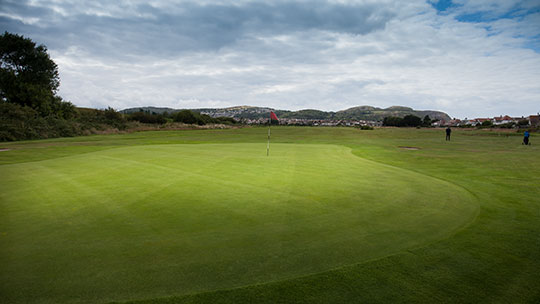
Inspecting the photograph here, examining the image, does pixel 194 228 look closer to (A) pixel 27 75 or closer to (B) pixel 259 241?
(B) pixel 259 241

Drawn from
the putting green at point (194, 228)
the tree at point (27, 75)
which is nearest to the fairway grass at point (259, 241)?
the putting green at point (194, 228)

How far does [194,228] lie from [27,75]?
206ft

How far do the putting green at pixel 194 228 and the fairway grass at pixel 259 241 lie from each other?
3 cm

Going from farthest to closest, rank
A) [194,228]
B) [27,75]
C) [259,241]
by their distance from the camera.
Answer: [27,75], [194,228], [259,241]

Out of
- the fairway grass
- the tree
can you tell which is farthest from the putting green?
the tree

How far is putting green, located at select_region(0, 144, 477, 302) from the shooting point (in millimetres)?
3729

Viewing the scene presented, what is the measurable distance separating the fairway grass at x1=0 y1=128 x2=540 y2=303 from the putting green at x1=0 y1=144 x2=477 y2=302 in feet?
0.08

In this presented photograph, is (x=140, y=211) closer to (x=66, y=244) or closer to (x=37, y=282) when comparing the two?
(x=66, y=244)

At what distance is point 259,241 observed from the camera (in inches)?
195

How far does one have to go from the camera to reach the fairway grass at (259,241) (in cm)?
354

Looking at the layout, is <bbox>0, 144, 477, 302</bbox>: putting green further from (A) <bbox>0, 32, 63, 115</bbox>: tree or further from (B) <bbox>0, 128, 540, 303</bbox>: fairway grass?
(A) <bbox>0, 32, 63, 115</bbox>: tree

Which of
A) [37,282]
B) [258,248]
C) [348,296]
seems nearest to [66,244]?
[37,282]

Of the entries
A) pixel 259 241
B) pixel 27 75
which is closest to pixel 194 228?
pixel 259 241

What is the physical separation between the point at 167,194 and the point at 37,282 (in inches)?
185
